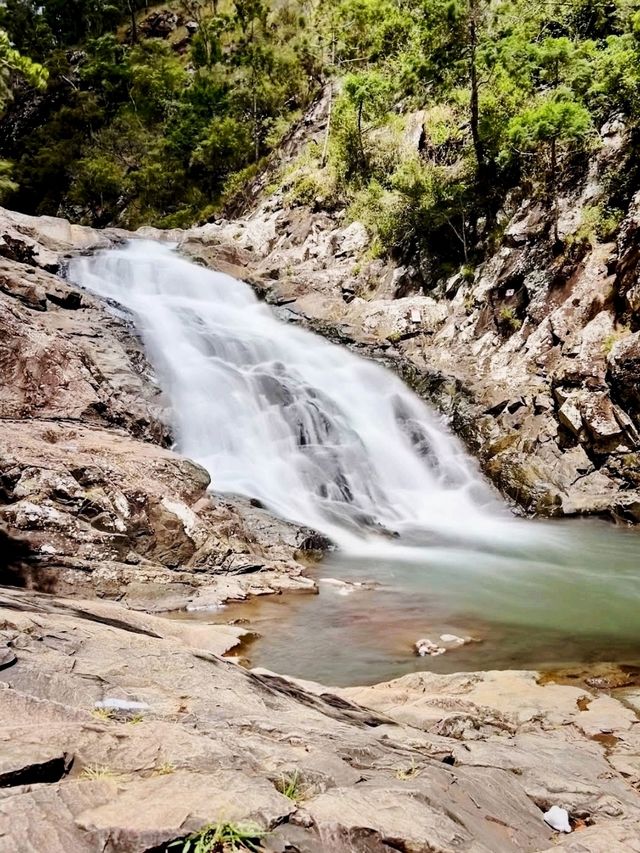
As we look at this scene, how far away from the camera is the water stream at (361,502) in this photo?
22.6ft

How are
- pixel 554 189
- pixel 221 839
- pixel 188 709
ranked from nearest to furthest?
pixel 221 839, pixel 188 709, pixel 554 189

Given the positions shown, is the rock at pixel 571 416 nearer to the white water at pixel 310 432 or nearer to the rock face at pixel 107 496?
the white water at pixel 310 432

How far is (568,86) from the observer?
60.4ft

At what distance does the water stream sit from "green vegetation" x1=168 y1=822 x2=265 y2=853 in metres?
4.10

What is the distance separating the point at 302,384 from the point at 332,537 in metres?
6.42

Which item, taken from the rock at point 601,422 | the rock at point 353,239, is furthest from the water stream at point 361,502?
the rock at point 353,239

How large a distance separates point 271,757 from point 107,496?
6.61 m

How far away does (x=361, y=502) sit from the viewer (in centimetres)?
1367

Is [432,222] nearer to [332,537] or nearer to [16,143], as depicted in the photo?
[332,537]

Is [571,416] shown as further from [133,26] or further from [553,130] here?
[133,26]

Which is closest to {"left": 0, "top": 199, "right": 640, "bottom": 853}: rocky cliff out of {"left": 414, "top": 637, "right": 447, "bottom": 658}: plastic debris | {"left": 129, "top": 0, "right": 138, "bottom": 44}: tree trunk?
{"left": 414, "top": 637, "right": 447, "bottom": 658}: plastic debris

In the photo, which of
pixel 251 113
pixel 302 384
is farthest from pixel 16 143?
pixel 302 384

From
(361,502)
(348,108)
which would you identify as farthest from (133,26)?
(361,502)

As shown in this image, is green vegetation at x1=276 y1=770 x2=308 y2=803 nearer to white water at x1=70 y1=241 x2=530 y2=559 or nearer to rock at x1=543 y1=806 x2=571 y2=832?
rock at x1=543 y1=806 x2=571 y2=832
